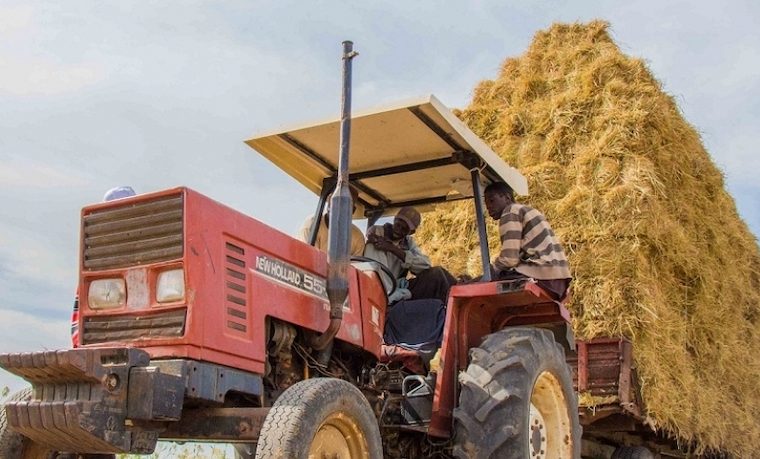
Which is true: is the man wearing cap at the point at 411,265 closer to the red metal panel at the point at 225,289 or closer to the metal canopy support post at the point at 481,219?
the metal canopy support post at the point at 481,219

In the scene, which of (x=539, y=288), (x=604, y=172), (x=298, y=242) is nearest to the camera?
(x=298, y=242)

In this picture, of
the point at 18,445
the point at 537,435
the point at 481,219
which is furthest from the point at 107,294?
the point at 537,435

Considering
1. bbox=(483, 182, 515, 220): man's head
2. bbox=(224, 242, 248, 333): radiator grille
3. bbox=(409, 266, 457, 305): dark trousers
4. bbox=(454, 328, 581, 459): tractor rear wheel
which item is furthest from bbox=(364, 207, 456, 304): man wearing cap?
bbox=(224, 242, 248, 333): radiator grille

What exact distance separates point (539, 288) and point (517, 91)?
178 inches

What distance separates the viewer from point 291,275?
4777mm

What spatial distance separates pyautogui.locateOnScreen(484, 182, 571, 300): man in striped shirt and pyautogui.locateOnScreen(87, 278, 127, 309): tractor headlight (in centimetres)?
263

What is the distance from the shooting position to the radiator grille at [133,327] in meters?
4.14

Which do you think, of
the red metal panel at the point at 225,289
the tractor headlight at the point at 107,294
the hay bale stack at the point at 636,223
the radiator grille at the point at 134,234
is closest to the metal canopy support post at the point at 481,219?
the red metal panel at the point at 225,289

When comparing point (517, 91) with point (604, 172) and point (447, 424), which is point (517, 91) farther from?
point (447, 424)

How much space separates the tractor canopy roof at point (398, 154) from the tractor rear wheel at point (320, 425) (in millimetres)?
2044

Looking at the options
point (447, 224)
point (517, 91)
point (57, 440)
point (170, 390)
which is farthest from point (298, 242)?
point (517, 91)

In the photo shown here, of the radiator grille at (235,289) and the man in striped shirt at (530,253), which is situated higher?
the man in striped shirt at (530,253)

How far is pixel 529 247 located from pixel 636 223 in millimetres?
2300

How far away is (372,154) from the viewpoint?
247 inches
